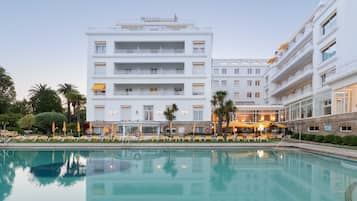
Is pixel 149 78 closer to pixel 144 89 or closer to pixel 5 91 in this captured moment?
pixel 144 89

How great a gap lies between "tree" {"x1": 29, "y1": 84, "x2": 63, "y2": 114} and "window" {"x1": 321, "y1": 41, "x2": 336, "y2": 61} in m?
45.7

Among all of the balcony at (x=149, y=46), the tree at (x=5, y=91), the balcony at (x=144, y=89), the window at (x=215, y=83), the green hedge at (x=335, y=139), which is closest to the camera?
the green hedge at (x=335, y=139)

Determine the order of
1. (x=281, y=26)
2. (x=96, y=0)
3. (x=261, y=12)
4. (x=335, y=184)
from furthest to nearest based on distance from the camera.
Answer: (x=281, y=26), (x=261, y=12), (x=96, y=0), (x=335, y=184)

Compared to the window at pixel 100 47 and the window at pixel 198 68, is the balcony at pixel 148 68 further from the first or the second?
the window at pixel 100 47

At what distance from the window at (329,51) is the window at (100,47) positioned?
88.7ft

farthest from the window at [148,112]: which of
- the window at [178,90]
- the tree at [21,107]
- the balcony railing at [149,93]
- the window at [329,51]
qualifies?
the tree at [21,107]

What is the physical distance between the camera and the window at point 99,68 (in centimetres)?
3416

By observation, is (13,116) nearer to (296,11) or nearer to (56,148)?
(56,148)

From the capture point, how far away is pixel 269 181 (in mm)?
10586

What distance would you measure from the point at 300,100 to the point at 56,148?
2658 cm

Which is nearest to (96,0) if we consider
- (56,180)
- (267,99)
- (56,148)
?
(56,148)

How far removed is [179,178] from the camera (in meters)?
11.2

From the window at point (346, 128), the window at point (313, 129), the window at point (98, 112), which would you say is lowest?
the window at point (313, 129)

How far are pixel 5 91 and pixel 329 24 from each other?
5155 cm
